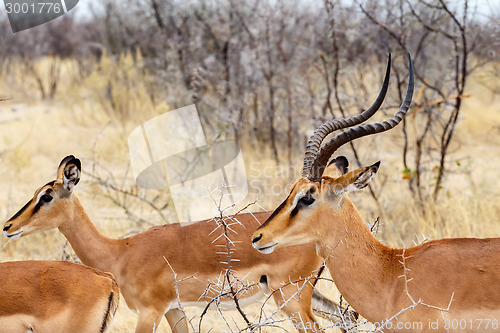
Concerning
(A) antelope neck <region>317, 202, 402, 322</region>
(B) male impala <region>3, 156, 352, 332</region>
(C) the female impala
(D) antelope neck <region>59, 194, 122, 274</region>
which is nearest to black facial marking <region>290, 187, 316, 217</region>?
(C) the female impala

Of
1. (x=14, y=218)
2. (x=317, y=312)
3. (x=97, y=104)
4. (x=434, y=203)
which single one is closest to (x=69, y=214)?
(x=14, y=218)

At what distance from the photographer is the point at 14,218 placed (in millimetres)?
3764

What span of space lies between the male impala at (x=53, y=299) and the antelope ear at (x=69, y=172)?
2.62 ft

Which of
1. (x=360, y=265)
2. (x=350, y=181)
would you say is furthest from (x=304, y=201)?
(x=360, y=265)

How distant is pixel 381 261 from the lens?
10.1 feet

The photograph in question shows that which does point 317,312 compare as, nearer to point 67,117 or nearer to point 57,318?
point 57,318

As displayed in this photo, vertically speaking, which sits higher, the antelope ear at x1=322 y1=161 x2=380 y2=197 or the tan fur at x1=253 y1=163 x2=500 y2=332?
the antelope ear at x1=322 y1=161 x2=380 y2=197

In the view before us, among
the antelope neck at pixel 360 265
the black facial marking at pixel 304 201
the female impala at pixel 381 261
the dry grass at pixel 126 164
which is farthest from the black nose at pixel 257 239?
the dry grass at pixel 126 164

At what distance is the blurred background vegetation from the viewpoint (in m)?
6.40

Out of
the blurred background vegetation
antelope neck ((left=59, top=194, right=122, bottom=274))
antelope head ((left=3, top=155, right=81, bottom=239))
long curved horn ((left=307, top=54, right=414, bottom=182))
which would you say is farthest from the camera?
the blurred background vegetation

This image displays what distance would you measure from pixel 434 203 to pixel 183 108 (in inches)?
197

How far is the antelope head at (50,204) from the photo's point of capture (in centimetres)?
380

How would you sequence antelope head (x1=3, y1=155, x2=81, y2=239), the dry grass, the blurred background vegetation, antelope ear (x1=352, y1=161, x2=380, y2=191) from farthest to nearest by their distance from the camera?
the blurred background vegetation → the dry grass → antelope head (x1=3, y1=155, x2=81, y2=239) → antelope ear (x1=352, y1=161, x2=380, y2=191)

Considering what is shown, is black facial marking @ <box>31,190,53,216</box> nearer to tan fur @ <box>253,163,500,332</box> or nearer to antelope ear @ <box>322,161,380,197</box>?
tan fur @ <box>253,163,500,332</box>
